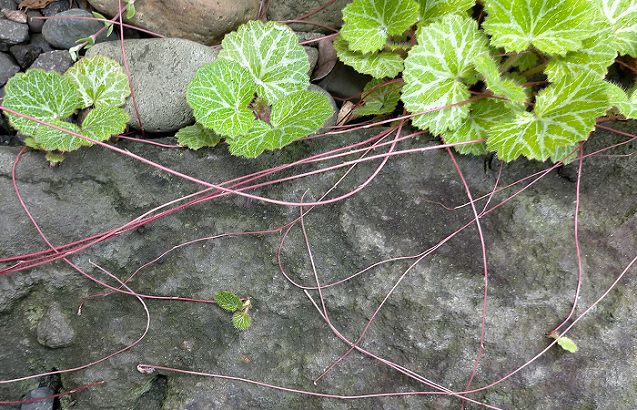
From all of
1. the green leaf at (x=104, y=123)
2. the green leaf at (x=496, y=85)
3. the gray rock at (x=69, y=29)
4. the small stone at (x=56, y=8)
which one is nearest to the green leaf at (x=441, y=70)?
the green leaf at (x=496, y=85)

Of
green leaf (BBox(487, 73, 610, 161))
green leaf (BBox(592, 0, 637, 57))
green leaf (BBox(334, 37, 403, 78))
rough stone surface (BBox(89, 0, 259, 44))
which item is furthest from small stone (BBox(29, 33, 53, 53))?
green leaf (BBox(592, 0, 637, 57))

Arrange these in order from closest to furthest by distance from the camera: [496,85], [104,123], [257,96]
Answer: [496,85], [104,123], [257,96]

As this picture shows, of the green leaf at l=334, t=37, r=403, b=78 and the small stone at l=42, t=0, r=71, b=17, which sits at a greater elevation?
the green leaf at l=334, t=37, r=403, b=78

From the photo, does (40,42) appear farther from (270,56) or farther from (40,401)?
(40,401)

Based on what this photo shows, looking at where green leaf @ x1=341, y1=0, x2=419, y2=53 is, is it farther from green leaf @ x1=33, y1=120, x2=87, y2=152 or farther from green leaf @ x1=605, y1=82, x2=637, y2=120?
green leaf @ x1=33, y1=120, x2=87, y2=152

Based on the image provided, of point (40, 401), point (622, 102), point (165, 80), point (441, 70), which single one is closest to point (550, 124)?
point (622, 102)

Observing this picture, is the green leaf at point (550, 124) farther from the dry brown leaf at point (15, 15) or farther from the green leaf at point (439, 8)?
the dry brown leaf at point (15, 15)
